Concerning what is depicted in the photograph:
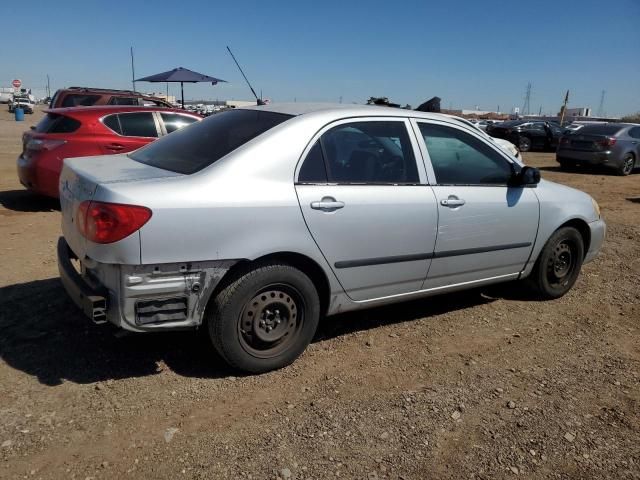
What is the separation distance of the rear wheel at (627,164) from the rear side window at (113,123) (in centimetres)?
1276

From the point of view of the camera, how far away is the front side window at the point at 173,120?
802 cm

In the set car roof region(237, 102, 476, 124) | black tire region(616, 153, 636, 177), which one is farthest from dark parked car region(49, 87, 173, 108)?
black tire region(616, 153, 636, 177)

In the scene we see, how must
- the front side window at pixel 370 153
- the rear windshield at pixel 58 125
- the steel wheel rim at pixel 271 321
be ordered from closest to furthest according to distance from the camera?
Result: the steel wheel rim at pixel 271 321 < the front side window at pixel 370 153 < the rear windshield at pixel 58 125

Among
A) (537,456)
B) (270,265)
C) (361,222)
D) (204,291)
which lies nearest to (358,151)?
(361,222)

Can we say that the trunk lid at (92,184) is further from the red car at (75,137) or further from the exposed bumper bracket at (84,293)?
the red car at (75,137)

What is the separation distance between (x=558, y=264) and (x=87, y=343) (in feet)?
12.8

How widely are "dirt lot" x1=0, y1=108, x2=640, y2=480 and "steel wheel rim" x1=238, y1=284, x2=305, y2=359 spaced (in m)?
0.20

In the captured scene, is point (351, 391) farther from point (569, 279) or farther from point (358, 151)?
point (569, 279)

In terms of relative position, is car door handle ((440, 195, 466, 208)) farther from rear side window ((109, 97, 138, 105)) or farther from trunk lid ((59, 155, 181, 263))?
rear side window ((109, 97, 138, 105))

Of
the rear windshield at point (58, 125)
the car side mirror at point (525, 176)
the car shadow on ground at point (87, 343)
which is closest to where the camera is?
the car shadow on ground at point (87, 343)

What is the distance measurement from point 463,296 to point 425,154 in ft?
5.55

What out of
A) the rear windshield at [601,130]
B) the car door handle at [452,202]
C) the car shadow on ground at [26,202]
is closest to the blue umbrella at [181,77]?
the car shadow on ground at [26,202]

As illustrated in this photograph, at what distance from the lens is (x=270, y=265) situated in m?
3.17

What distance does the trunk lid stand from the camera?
2.79 m
